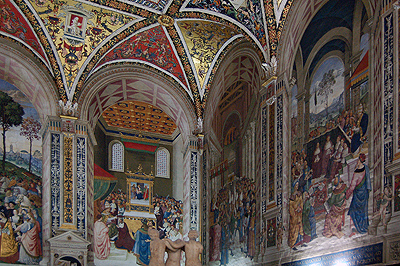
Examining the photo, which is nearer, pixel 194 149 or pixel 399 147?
pixel 399 147

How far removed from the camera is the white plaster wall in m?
19.9

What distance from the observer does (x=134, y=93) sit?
17891 mm

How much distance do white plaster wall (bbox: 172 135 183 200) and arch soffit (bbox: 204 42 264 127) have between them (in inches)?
155

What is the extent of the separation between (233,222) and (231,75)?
186 inches

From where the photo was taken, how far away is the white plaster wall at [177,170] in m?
19.9

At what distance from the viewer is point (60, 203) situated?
1467 centimetres

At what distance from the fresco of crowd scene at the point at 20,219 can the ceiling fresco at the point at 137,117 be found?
551cm

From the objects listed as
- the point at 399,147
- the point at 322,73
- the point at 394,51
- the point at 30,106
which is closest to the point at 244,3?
the point at 322,73

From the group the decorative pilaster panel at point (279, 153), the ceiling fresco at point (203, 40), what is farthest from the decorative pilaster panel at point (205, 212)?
the decorative pilaster panel at point (279, 153)

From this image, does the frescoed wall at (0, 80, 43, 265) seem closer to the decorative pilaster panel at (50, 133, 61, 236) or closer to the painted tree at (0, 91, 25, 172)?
the painted tree at (0, 91, 25, 172)

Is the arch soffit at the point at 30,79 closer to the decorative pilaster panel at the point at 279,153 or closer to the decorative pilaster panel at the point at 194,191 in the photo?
the decorative pilaster panel at the point at 194,191

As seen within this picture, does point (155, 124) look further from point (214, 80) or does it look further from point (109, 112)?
point (214, 80)

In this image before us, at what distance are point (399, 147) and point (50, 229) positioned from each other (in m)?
10.2

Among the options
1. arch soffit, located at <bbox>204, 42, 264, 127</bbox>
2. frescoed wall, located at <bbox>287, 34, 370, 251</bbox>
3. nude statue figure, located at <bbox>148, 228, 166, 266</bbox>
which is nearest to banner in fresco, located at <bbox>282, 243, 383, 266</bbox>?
frescoed wall, located at <bbox>287, 34, 370, 251</bbox>
